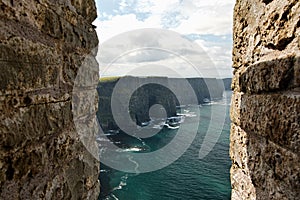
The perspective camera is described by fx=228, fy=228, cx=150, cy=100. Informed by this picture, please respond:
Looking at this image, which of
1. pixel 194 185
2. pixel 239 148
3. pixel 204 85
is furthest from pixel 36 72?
pixel 204 85

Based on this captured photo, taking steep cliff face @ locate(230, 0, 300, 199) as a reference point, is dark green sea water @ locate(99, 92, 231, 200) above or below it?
below

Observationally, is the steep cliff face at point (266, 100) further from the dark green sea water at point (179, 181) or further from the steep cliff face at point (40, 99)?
the dark green sea water at point (179, 181)

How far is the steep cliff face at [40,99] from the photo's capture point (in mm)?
2807

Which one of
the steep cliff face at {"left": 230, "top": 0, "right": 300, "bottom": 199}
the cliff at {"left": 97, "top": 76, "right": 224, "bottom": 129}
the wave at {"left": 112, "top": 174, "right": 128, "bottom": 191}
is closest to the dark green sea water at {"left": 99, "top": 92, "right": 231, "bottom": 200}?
the wave at {"left": 112, "top": 174, "right": 128, "bottom": 191}

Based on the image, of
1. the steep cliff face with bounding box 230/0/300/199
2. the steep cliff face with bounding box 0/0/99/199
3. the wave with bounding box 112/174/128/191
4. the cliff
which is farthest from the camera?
the cliff

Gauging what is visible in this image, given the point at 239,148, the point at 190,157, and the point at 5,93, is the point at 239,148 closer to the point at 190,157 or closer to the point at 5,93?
the point at 5,93

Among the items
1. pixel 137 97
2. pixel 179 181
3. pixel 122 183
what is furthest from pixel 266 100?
pixel 137 97

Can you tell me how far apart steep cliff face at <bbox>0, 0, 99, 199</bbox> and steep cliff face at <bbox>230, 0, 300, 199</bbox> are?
10.6 ft

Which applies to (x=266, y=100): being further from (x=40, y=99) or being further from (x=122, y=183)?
(x=122, y=183)

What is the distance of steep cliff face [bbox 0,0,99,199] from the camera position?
110 inches

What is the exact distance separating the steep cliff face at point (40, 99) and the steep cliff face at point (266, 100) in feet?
10.6

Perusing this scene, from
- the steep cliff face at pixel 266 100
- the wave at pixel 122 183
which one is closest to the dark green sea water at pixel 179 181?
the wave at pixel 122 183

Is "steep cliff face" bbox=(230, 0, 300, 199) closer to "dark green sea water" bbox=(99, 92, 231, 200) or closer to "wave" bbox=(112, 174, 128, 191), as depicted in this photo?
"dark green sea water" bbox=(99, 92, 231, 200)

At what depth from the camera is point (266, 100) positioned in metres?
3.07
